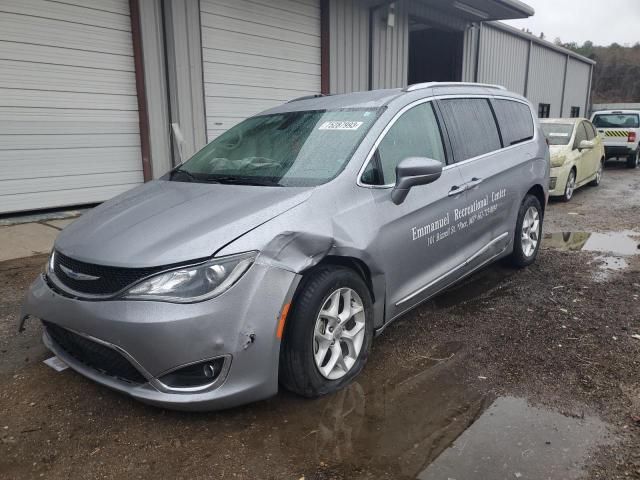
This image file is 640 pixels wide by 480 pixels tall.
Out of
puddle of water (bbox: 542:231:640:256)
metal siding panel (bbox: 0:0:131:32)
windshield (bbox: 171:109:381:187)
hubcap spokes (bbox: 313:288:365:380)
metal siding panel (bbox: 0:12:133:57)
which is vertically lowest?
puddle of water (bbox: 542:231:640:256)

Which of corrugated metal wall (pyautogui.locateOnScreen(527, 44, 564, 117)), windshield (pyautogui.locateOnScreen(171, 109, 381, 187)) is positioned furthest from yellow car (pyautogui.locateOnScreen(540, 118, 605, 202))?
corrugated metal wall (pyautogui.locateOnScreen(527, 44, 564, 117))

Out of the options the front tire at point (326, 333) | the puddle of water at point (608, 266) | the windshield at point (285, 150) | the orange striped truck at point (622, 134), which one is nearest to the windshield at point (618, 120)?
the orange striped truck at point (622, 134)

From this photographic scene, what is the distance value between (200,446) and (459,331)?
2121mm

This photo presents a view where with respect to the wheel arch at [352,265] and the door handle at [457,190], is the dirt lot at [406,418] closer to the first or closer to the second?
the wheel arch at [352,265]

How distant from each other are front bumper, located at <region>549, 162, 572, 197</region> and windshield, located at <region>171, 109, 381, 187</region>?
22.5ft

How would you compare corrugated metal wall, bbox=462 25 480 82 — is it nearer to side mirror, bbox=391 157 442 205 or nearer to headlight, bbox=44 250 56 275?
side mirror, bbox=391 157 442 205

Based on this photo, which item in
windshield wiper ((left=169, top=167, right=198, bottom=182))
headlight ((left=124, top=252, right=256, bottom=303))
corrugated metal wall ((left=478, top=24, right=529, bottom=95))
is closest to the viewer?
headlight ((left=124, top=252, right=256, bottom=303))

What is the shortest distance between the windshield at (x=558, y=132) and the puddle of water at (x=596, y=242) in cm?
335

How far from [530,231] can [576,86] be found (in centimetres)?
2322

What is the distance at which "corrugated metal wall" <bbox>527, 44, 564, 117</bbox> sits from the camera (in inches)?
792

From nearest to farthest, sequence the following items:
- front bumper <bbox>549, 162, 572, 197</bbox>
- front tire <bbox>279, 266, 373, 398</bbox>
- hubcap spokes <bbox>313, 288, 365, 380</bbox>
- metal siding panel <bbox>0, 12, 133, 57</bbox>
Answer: front tire <bbox>279, 266, 373, 398</bbox> → hubcap spokes <bbox>313, 288, 365, 380</bbox> → metal siding panel <bbox>0, 12, 133, 57</bbox> → front bumper <bbox>549, 162, 572, 197</bbox>

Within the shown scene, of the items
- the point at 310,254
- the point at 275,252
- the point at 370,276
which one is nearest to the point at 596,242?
the point at 370,276

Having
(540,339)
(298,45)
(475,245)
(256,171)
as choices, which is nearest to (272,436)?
(256,171)

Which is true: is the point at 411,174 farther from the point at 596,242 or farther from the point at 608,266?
the point at 596,242
